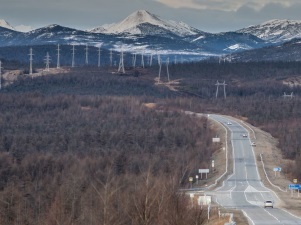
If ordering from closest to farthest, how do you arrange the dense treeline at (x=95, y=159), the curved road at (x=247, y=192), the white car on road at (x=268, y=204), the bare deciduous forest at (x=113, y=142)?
the dense treeline at (x=95, y=159), the bare deciduous forest at (x=113, y=142), the curved road at (x=247, y=192), the white car on road at (x=268, y=204)

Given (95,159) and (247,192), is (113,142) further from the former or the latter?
(247,192)

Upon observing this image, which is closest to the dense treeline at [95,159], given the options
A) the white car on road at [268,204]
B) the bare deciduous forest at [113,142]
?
the bare deciduous forest at [113,142]

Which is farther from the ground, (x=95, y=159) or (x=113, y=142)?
(x=95, y=159)

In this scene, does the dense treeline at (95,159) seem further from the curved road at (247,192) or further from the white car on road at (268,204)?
the white car on road at (268,204)

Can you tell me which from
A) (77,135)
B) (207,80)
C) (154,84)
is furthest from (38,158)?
(207,80)

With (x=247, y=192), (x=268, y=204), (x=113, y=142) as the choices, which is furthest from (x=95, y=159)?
(x=268, y=204)

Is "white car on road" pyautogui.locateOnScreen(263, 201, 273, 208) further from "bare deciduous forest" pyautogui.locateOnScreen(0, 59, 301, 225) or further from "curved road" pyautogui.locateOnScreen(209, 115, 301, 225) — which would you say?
"bare deciduous forest" pyautogui.locateOnScreen(0, 59, 301, 225)

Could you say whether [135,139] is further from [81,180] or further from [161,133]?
[81,180]
